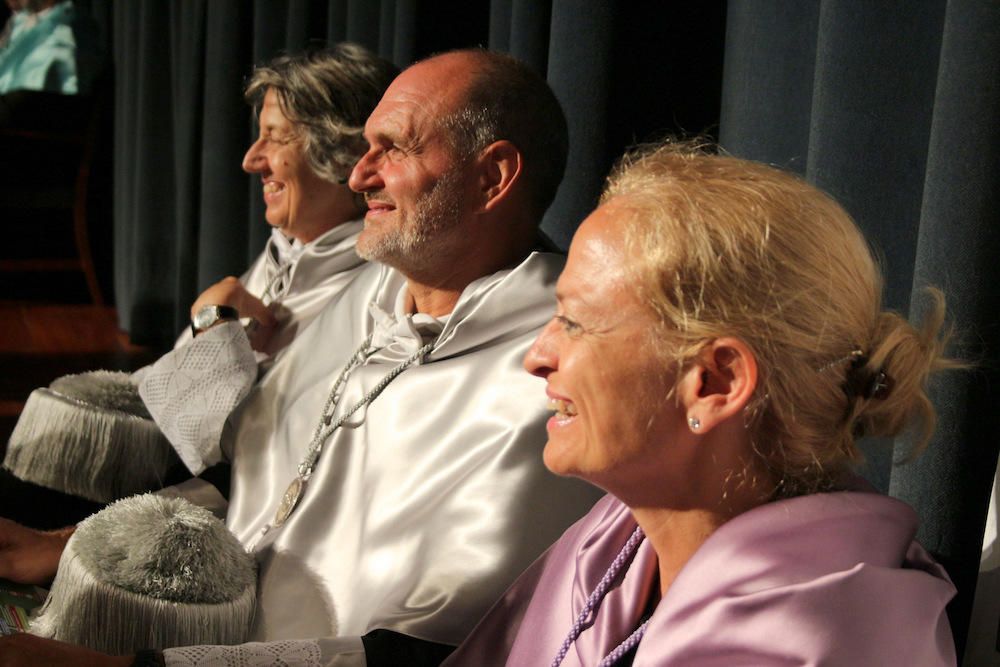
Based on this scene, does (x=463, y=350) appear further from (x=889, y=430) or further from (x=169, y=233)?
(x=169, y=233)

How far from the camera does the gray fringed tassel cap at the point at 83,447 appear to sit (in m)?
2.02

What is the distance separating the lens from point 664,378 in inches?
39.3

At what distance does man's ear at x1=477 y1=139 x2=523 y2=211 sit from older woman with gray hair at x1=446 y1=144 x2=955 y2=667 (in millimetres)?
→ 553

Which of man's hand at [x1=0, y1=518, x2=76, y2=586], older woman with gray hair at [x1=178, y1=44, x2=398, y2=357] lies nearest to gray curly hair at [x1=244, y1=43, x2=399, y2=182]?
older woman with gray hair at [x1=178, y1=44, x2=398, y2=357]

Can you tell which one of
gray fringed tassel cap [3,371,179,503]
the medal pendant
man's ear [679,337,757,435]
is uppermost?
man's ear [679,337,757,435]

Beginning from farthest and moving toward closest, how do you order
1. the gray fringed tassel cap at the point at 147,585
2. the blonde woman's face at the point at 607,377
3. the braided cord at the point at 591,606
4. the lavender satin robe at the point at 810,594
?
the gray fringed tassel cap at the point at 147,585, the braided cord at the point at 591,606, the blonde woman's face at the point at 607,377, the lavender satin robe at the point at 810,594

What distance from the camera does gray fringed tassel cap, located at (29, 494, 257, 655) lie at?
1438mm

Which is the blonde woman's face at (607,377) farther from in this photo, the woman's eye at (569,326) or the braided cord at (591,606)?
the braided cord at (591,606)

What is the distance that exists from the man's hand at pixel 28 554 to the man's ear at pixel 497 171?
82cm

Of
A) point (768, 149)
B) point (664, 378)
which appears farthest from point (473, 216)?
point (664, 378)

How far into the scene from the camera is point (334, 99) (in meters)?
2.21

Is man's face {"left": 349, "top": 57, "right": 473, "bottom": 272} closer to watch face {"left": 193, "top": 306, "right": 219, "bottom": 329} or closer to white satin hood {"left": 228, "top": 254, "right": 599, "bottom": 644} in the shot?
white satin hood {"left": 228, "top": 254, "right": 599, "bottom": 644}

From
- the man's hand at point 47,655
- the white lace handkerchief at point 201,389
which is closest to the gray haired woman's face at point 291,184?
the white lace handkerchief at point 201,389

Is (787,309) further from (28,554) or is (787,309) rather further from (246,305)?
(246,305)
